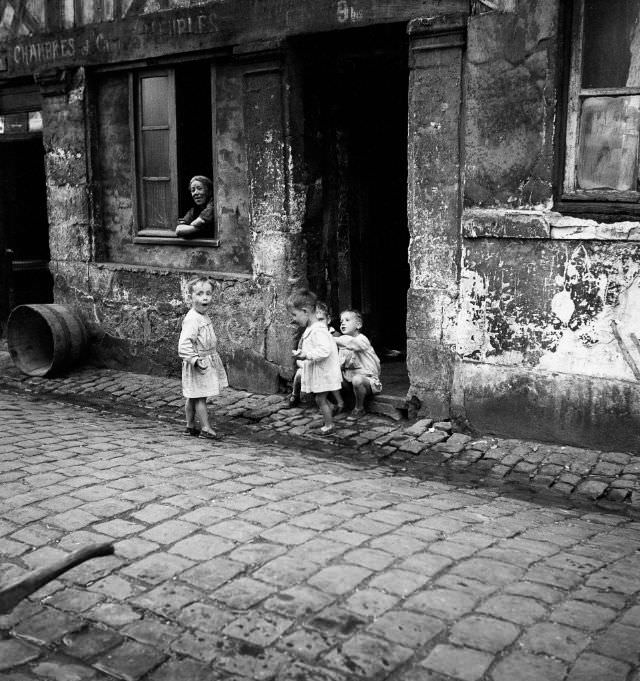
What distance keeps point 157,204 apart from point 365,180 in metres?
2.17

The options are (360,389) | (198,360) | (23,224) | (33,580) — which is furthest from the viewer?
(23,224)

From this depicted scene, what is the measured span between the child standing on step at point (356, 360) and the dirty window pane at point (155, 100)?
2.98m

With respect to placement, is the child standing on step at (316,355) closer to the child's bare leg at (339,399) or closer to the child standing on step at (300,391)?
the child standing on step at (300,391)

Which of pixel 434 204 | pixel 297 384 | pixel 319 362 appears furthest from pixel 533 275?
pixel 297 384

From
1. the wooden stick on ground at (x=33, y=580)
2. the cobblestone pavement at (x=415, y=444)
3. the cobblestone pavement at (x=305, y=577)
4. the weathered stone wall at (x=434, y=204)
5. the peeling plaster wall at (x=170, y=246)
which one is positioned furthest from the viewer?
the peeling plaster wall at (x=170, y=246)

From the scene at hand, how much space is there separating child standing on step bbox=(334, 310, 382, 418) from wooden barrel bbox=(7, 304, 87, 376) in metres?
3.13

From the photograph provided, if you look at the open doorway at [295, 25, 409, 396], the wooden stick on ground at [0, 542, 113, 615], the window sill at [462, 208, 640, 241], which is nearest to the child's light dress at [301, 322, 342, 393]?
the open doorway at [295, 25, 409, 396]

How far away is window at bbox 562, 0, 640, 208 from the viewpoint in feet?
19.4

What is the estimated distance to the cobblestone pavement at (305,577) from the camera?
3252mm

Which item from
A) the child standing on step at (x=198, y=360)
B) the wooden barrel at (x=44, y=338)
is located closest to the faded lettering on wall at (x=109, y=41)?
the wooden barrel at (x=44, y=338)

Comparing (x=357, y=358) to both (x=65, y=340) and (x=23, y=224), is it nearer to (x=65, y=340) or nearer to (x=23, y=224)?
(x=65, y=340)

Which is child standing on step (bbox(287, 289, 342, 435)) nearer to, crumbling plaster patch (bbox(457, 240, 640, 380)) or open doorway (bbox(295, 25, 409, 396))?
open doorway (bbox(295, 25, 409, 396))

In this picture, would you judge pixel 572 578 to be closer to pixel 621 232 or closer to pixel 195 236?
pixel 621 232

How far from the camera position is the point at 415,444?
6.42 metres
